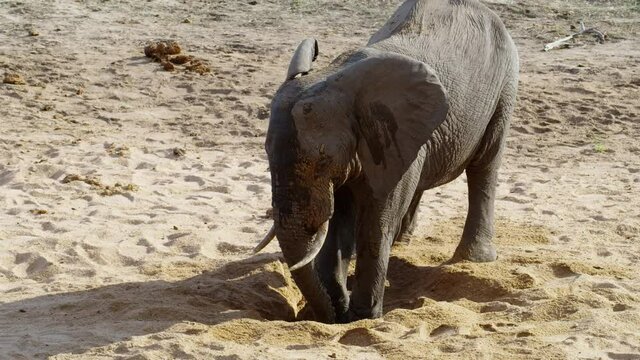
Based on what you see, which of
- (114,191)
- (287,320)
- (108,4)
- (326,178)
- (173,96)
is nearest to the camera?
(326,178)

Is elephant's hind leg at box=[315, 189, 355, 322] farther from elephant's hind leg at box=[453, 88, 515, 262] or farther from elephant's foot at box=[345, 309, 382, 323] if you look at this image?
elephant's hind leg at box=[453, 88, 515, 262]

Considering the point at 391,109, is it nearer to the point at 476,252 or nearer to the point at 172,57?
the point at 476,252

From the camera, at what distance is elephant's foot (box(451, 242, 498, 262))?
287 inches

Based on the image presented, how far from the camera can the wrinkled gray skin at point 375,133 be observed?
5574 millimetres

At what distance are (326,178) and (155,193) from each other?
349cm

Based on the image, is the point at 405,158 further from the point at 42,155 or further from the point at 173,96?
the point at 173,96

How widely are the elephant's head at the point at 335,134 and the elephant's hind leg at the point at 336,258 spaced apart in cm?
44

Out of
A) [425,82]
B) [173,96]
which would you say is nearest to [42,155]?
[173,96]

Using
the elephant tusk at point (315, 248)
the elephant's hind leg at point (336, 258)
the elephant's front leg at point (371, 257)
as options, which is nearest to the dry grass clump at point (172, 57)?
the elephant's hind leg at point (336, 258)

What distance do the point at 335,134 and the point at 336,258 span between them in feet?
3.28

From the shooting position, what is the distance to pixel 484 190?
293 inches

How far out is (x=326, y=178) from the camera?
18.5 feet

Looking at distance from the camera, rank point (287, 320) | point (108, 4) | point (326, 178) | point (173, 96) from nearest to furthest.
Answer: point (326, 178)
point (287, 320)
point (173, 96)
point (108, 4)

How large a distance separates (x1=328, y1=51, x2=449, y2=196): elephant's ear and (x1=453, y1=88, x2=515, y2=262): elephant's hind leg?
1457mm
